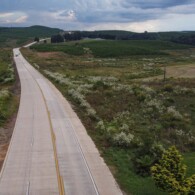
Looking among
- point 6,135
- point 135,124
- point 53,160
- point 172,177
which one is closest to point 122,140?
point 53,160

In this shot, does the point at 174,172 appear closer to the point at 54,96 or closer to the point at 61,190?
the point at 61,190

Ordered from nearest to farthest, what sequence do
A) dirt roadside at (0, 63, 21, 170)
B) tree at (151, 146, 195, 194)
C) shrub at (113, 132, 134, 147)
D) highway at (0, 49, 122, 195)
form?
tree at (151, 146, 195, 194), highway at (0, 49, 122, 195), dirt roadside at (0, 63, 21, 170), shrub at (113, 132, 134, 147)

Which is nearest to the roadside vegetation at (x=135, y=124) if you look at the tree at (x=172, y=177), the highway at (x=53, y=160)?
the highway at (x=53, y=160)

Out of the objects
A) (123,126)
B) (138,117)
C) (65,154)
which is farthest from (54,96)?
(65,154)

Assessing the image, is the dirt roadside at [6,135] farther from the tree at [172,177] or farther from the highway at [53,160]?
the tree at [172,177]

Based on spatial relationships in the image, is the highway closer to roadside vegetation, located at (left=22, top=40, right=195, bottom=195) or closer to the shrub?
roadside vegetation, located at (left=22, top=40, right=195, bottom=195)

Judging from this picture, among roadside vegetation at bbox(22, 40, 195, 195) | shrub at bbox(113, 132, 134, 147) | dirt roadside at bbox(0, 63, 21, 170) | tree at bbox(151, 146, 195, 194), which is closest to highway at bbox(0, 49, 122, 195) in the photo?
dirt roadside at bbox(0, 63, 21, 170)
